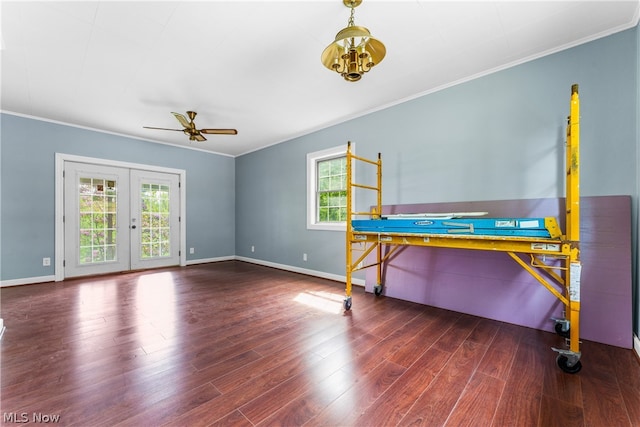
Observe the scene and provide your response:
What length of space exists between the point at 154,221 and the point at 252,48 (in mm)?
4412

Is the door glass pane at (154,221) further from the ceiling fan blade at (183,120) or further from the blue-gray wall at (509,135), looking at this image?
the blue-gray wall at (509,135)

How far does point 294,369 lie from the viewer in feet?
5.94

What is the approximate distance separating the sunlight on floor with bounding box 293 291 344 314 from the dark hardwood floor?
0.07m

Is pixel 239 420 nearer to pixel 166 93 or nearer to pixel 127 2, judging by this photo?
pixel 127 2

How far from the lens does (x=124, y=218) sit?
16.6 feet

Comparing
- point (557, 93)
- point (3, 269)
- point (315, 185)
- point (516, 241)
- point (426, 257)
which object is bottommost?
point (3, 269)

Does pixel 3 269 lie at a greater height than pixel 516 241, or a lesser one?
lesser

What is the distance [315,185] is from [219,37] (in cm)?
289

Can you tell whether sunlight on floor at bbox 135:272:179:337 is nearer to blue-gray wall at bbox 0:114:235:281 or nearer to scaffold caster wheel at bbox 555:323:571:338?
blue-gray wall at bbox 0:114:235:281

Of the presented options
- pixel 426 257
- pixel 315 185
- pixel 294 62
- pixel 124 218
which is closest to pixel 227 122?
pixel 315 185

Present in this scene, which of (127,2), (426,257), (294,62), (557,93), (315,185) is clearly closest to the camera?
(127,2)

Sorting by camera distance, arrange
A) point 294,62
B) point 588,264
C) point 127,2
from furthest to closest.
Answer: point 294,62
point 588,264
point 127,2

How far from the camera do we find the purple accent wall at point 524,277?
2125 millimetres

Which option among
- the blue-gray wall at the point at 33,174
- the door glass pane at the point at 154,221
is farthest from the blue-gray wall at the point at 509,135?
the blue-gray wall at the point at 33,174
